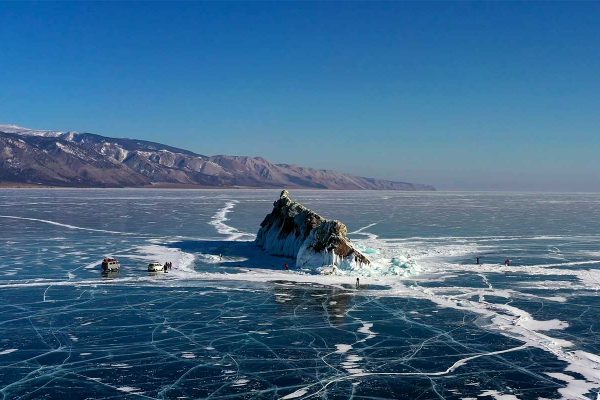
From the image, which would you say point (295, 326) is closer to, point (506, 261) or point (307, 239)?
point (307, 239)

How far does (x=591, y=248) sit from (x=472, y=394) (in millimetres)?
45703

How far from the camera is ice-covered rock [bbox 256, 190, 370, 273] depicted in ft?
145

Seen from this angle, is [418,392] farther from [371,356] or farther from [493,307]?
[493,307]

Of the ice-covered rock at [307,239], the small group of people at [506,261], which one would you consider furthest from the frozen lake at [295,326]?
the ice-covered rock at [307,239]

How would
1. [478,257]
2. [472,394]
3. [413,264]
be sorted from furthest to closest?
[478,257] < [413,264] < [472,394]

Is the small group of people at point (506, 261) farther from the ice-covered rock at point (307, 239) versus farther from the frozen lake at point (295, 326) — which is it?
the ice-covered rock at point (307, 239)

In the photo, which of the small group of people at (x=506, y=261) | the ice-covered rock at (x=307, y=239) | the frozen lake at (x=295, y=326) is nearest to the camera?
the frozen lake at (x=295, y=326)

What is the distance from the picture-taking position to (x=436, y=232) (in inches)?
2926

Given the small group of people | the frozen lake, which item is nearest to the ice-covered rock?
the frozen lake

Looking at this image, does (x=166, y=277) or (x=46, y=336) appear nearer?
(x=46, y=336)

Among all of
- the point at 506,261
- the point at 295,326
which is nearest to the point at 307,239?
the point at 506,261

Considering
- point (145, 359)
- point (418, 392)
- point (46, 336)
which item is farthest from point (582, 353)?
point (46, 336)

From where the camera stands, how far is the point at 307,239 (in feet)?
155

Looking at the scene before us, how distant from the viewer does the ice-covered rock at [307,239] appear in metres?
44.2
